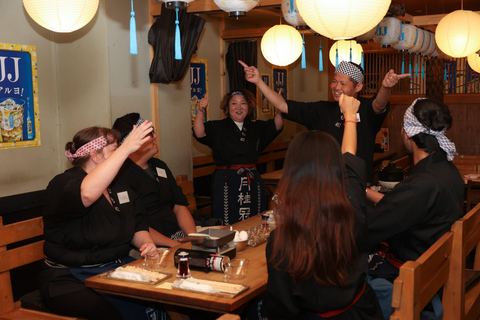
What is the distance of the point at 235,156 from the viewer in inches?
189

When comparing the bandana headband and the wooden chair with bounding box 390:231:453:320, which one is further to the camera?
the bandana headband

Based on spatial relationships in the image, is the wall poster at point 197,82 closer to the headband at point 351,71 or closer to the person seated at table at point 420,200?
the headband at point 351,71

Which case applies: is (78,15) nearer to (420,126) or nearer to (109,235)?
(109,235)

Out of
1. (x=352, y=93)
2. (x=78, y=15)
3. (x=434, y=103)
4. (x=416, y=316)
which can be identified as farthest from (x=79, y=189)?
(x=352, y=93)

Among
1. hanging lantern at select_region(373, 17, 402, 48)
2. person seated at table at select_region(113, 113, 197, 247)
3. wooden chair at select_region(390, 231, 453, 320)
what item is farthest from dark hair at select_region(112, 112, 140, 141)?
hanging lantern at select_region(373, 17, 402, 48)

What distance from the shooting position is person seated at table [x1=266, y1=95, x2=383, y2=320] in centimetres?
186

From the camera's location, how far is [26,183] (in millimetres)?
4172

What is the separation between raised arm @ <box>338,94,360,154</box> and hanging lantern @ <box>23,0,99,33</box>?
183 centimetres

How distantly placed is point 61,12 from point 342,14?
1.77 meters

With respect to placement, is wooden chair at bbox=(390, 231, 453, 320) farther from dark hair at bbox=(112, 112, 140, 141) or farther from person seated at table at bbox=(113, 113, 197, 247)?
dark hair at bbox=(112, 112, 140, 141)

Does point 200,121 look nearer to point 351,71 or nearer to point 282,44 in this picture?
point 282,44

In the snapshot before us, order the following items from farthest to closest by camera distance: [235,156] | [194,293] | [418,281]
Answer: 1. [235,156]
2. [194,293]
3. [418,281]

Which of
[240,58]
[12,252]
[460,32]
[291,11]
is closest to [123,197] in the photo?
[12,252]

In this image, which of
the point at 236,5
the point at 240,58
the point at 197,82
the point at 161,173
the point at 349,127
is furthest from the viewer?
the point at 240,58
